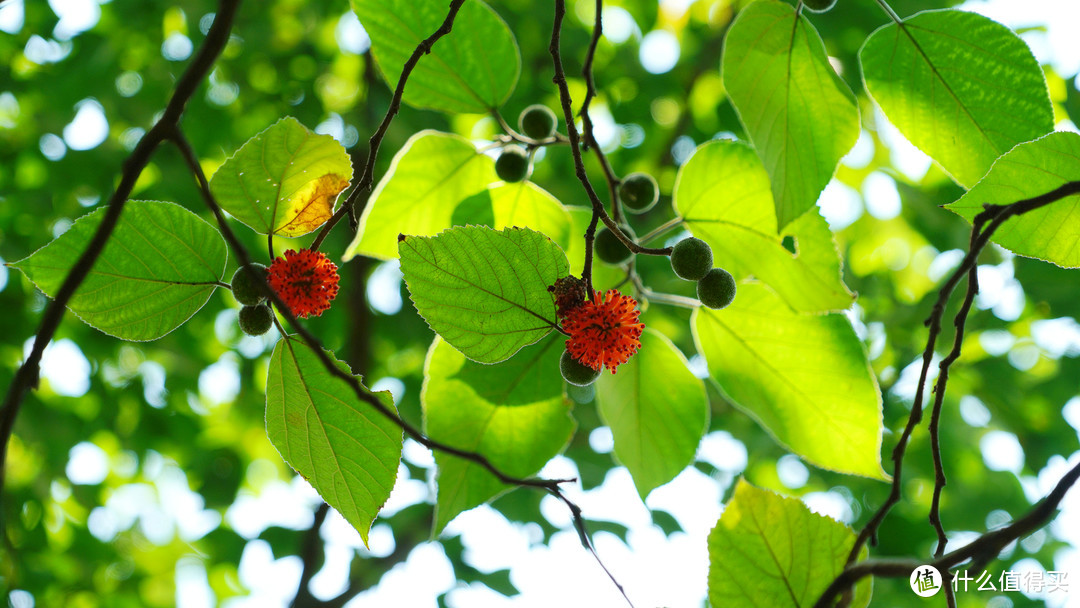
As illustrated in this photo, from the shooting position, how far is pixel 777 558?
3.64 ft

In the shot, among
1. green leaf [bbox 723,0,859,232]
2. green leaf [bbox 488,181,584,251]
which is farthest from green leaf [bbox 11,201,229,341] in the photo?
green leaf [bbox 723,0,859,232]

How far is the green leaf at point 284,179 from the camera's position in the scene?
1091 mm

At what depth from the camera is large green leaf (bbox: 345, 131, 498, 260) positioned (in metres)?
1.44

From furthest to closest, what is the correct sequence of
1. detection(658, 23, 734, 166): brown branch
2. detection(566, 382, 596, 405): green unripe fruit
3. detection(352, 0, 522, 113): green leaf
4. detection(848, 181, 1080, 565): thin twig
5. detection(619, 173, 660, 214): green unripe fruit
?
detection(658, 23, 734, 166): brown branch, detection(566, 382, 596, 405): green unripe fruit, detection(619, 173, 660, 214): green unripe fruit, detection(352, 0, 522, 113): green leaf, detection(848, 181, 1080, 565): thin twig

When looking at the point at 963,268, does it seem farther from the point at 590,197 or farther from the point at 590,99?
the point at 590,99

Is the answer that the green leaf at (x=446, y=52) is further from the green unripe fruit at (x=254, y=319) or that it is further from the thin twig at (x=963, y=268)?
the thin twig at (x=963, y=268)

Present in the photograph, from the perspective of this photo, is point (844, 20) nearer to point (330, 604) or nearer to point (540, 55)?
point (540, 55)

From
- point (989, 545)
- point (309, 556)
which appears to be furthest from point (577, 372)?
point (309, 556)

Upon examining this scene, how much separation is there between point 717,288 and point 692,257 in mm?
76

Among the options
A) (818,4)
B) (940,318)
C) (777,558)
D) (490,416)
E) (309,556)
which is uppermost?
(818,4)

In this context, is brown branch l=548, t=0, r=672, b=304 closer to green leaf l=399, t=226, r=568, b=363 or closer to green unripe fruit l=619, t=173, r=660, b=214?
green leaf l=399, t=226, r=568, b=363

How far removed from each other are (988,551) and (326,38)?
4.29 m

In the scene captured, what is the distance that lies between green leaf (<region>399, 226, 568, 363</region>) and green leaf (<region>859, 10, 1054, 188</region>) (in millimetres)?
695

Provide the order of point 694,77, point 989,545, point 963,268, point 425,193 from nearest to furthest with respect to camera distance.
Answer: point 989,545 → point 963,268 → point 425,193 → point 694,77
